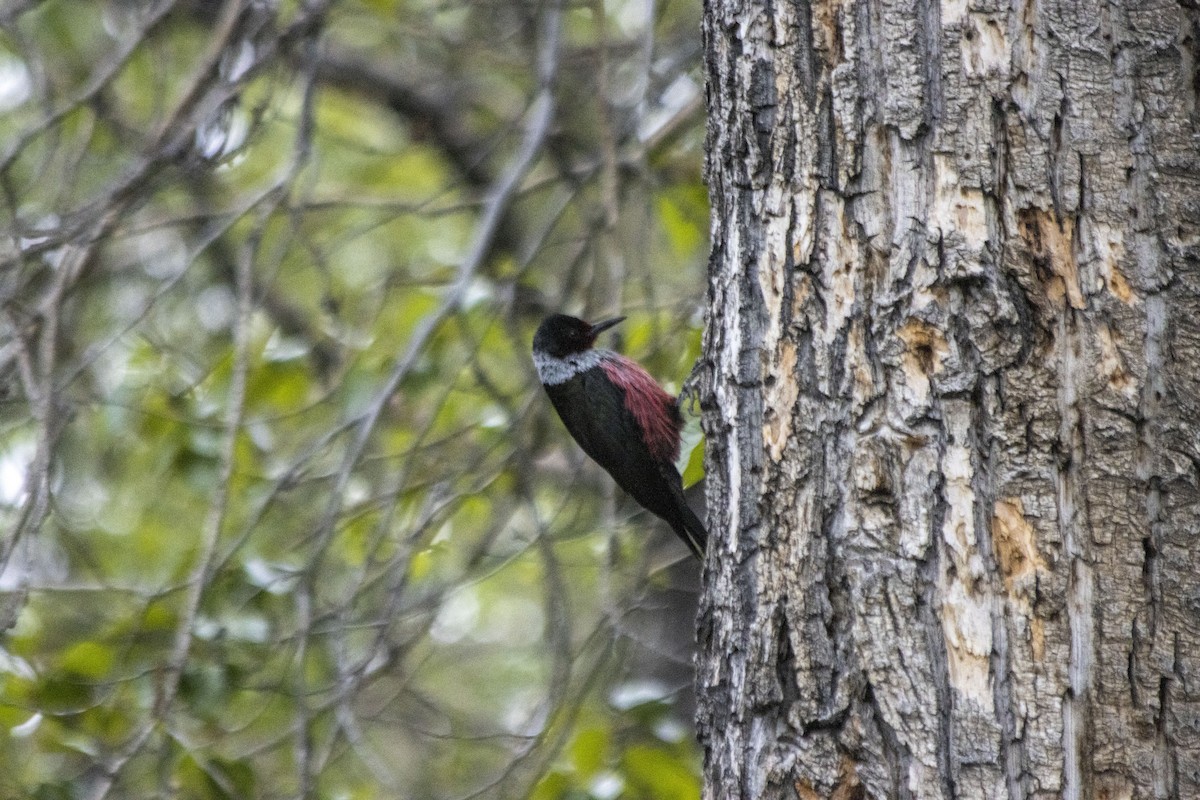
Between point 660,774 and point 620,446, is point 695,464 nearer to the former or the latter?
point 660,774

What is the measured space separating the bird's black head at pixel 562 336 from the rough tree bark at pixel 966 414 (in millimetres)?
2331

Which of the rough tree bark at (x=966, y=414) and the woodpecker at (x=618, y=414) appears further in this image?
the woodpecker at (x=618, y=414)

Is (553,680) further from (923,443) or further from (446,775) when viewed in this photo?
(446,775)

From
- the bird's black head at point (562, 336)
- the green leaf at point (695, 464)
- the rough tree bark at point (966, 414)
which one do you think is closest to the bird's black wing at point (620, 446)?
the bird's black head at point (562, 336)

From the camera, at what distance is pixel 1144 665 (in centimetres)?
165

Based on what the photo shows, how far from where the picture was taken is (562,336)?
14.6 ft

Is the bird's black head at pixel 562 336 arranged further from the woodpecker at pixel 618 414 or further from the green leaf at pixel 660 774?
the green leaf at pixel 660 774

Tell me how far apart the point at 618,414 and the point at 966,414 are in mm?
2571

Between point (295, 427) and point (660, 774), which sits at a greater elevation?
point (295, 427)

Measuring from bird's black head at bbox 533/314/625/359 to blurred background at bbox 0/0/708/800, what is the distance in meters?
0.11

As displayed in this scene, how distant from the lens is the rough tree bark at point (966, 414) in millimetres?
1666

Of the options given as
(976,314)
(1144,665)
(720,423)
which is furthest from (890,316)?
(1144,665)

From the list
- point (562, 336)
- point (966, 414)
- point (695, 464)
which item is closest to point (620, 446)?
point (562, 336)

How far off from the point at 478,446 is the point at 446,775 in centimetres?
226
